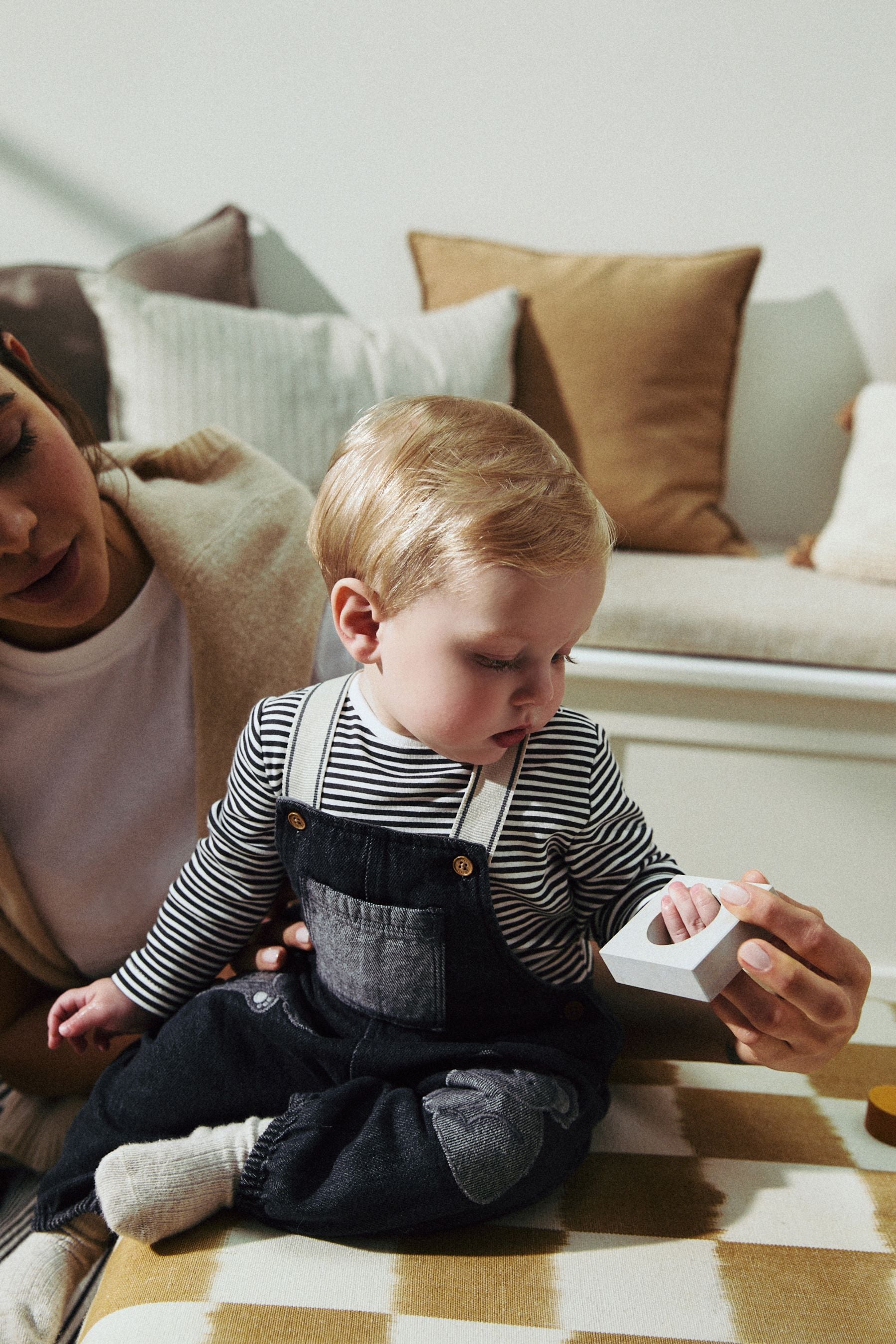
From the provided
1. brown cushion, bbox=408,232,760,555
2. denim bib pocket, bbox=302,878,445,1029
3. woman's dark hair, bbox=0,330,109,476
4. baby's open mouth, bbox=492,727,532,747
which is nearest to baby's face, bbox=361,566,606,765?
baby's open mouth, bbox=492,727,532,747

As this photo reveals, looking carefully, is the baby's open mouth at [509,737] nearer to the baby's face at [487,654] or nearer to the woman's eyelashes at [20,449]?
the baby's face at [487,654]

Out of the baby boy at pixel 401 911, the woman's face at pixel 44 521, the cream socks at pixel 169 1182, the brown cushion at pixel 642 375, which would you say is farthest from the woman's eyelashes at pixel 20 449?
the brown cushion at pixel 642 375

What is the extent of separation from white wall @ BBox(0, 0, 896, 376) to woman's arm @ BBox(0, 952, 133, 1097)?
5.09 feet

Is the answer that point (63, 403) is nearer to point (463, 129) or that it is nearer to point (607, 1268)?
point (607, 1268)

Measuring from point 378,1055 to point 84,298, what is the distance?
156cm

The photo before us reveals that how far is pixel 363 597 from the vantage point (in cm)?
70

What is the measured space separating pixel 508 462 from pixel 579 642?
0.90m

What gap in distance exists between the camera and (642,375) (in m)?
1.87

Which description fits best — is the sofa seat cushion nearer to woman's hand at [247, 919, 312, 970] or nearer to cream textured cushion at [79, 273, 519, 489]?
cream textured cushion at [79, 273, 519, 489]

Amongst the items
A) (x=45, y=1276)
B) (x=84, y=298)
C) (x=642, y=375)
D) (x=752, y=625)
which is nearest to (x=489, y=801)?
(x=45, y=1276)

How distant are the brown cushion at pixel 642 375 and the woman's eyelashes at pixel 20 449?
4.04ft

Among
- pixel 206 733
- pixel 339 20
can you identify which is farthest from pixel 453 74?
pixel 206 733

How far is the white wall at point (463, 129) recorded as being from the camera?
1.90m

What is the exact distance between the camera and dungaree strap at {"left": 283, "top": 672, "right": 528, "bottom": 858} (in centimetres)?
71
